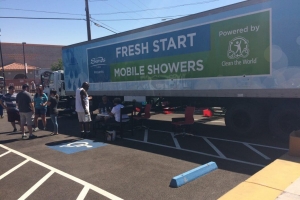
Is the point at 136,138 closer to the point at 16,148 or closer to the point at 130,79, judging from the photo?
the point at 130,79

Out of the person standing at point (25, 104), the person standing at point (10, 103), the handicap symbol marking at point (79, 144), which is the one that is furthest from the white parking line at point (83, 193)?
the person standing at point (10, 103)

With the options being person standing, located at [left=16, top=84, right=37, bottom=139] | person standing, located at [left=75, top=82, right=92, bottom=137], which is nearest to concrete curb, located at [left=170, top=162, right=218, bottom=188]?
person standing, located at [left=75, top=82, right=92, bottom=137]

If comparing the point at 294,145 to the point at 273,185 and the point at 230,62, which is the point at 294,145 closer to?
the point at 273,185

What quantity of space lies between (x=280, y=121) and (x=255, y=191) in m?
3.99

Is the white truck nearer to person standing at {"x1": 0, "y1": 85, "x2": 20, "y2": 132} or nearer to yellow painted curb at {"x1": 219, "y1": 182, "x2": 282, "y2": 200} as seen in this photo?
yellow painted curb at {"x1": 219, "y1": 182, "x2": 282, "y2": 200}

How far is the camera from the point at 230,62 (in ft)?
24.8

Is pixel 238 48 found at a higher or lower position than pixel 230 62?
higher

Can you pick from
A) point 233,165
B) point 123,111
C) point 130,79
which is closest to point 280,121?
point 233,165

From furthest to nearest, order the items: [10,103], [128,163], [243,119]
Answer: [10,103]
[243,119]
[128,163]

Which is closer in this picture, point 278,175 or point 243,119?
point 278,175

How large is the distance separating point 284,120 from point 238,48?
2.31m

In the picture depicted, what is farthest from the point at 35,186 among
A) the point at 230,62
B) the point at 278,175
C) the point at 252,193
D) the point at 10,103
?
the point at 10,103

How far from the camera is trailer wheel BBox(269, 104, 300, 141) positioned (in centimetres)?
698

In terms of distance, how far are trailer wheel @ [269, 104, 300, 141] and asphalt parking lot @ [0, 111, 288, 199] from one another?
1.05 ft
